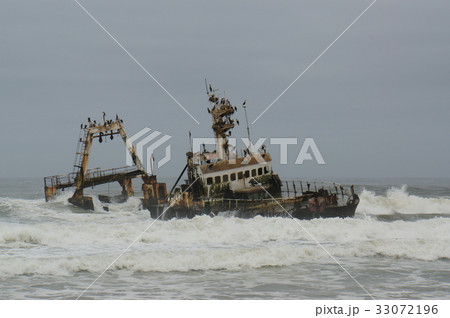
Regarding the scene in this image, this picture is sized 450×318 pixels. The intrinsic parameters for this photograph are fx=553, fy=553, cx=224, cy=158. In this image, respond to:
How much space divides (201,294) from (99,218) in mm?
18952

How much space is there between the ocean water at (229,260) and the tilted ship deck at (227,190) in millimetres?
1015

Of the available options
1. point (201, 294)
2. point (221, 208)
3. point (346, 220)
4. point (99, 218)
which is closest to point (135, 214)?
point (99, 218)

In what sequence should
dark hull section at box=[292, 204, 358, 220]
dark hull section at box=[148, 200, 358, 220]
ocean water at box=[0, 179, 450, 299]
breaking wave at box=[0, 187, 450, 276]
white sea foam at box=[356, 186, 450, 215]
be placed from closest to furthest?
1. ocean water at box=[0, 179, 450, 299]
2. breaking wave at box=[0, 187, 450, 276]
3. dark hull section at box=[148, 200, 358, 220]
4. dark hull section at box=[292, 204, 358, 220]
5. white sea foam at box=[356, 186, 450, 215]

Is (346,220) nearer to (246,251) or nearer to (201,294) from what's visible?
(246,251)

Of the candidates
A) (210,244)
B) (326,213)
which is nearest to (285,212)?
(326,213)

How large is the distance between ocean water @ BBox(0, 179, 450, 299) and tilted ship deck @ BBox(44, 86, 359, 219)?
1015mm

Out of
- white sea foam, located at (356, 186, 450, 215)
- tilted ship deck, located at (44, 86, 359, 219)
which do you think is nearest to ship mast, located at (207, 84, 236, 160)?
tilted ship deck, located at (44, 86, 359, 219)

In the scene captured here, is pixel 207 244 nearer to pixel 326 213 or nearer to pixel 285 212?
pixel 285 212

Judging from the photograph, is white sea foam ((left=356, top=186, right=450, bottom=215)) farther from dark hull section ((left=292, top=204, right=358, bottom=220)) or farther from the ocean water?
dark hull section ((left=292, top=204, right=358, bottom=220))

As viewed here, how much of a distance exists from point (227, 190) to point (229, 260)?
11538 millimetres

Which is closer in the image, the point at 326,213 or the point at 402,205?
the point at 326,213

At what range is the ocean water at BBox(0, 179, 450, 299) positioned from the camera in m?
14.5

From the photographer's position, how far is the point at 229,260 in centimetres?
1806

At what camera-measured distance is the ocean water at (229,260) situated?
14.5m
